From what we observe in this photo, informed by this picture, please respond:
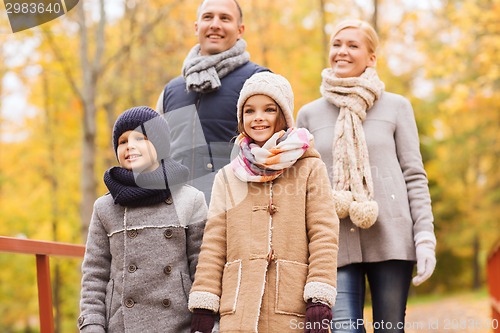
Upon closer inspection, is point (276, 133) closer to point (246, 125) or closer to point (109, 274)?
point (246, 125)

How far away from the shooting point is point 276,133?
312 centimetres

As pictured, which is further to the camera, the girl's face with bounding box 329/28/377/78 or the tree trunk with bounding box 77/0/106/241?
the tree trunk with bounding box 77/0/106/241

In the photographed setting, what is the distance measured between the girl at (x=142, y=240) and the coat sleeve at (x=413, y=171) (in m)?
1.16

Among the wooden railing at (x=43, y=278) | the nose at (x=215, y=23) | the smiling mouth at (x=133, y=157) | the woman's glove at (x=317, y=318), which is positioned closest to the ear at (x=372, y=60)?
the nose at (x=215, y=23)

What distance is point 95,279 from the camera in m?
3.09

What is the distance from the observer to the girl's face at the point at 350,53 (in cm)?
386

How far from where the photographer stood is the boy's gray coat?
3006mm

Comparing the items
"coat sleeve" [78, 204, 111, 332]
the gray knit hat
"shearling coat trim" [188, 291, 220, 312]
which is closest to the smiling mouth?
the gray knit hat

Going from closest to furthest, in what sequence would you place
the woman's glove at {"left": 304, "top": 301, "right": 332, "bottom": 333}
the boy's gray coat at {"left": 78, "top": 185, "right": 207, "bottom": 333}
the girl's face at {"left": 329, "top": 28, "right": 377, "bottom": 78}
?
the woman's glove at {"left": 304, "top": 301, "right": 332, "bottom": 333}, the boy's gray coat at {"left": 78, "top": 185, "right": 207, "bottom": 333}, the girl's face at {"left": 329, "top": 28, "right": 377, "bottom": 78}

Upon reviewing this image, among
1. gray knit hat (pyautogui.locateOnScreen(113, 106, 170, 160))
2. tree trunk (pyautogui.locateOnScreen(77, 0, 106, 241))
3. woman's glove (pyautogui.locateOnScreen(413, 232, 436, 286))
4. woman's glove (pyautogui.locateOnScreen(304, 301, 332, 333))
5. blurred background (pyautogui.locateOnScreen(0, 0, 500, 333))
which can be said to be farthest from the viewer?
blurred background (pyautogui.locateOnScreen(0, 0, 500, 333))

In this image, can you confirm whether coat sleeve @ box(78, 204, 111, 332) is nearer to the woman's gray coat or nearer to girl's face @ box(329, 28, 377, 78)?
the woman's gray coat

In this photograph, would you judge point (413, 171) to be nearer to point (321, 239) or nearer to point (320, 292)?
point (321, 239)

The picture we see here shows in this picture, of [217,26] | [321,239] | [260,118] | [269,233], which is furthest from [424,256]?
[217,26]

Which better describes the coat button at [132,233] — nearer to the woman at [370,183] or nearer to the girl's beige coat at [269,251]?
the girl's beige coat at [269,251]
